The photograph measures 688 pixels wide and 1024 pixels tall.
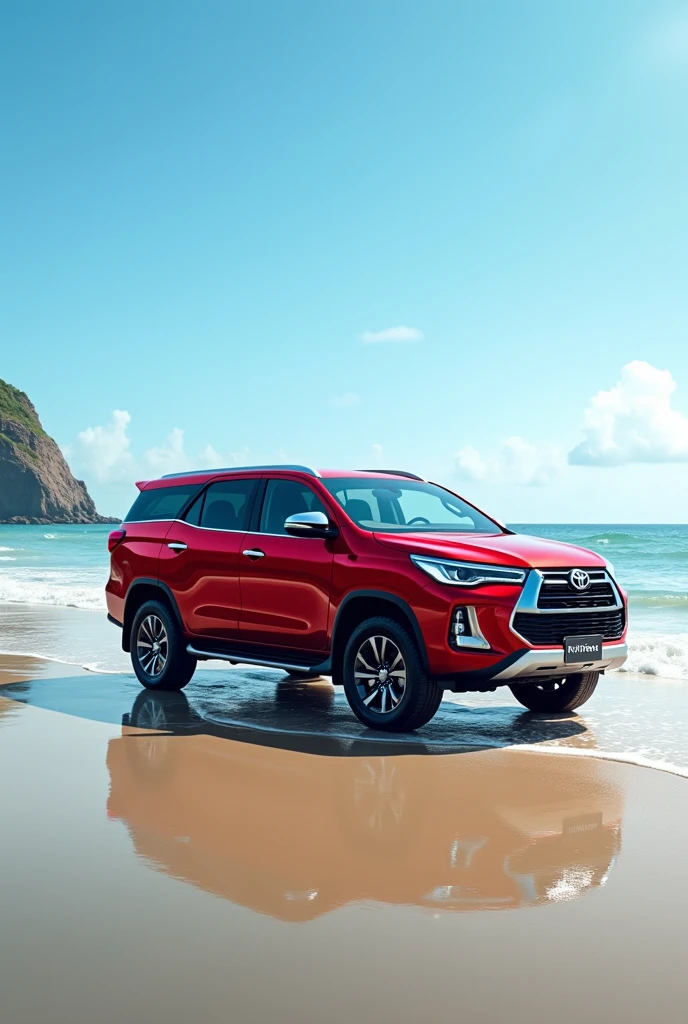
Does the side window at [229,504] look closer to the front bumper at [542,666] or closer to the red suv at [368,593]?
the red suv at [368,593]

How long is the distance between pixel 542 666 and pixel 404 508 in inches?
79.5

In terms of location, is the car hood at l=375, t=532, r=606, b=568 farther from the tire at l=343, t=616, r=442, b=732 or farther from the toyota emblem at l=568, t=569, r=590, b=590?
the tire at l=343, t=616, r=442, b=732

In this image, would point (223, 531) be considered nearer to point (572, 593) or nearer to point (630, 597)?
point (572, 593)

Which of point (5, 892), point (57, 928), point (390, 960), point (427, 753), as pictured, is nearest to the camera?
point (390, 960)

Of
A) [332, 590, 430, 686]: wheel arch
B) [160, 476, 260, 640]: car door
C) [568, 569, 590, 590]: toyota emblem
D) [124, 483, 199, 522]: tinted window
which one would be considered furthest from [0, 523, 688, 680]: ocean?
[332, 590, 430, 686]: wheel arch

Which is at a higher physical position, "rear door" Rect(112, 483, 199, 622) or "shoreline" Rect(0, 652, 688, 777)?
"rear door" Rect(112, 483, 199, 622)

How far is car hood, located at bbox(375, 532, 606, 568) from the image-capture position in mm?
7285

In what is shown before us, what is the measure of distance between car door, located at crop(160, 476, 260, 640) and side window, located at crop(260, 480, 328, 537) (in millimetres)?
201

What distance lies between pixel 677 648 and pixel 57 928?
9912 mm

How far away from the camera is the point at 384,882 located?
4184 mm

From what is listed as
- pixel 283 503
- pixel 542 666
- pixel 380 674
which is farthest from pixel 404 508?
pixel 542 666

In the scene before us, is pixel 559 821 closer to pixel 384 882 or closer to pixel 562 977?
pixel 384 882

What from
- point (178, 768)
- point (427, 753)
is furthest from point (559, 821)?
point (178, 768)

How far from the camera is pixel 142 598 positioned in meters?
9.93
